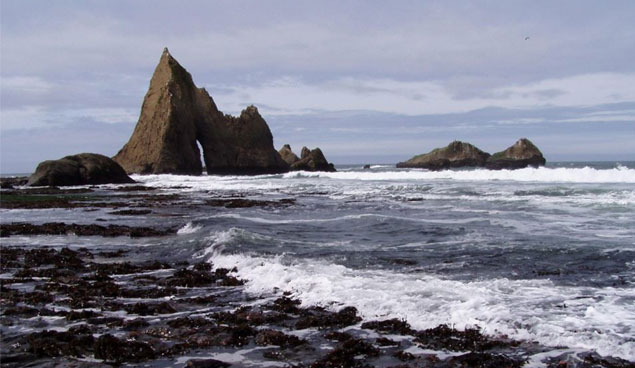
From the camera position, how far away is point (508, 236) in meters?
13.1

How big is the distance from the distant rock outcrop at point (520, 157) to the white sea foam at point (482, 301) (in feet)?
241

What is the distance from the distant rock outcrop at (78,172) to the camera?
3928 cm

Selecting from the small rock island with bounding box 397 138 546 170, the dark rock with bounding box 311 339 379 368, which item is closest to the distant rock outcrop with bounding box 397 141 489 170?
the small rock island with bounding box 397 138 546 170

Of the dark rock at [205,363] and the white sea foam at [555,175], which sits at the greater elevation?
the white sea foam at [555,175]

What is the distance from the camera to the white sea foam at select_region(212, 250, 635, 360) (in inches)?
229

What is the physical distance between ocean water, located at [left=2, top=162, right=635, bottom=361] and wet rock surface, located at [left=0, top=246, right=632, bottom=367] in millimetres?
416

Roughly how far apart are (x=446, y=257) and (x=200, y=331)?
598 centimetres

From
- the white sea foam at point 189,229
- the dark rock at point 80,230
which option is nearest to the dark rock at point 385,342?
the white sea foam at point 189,229

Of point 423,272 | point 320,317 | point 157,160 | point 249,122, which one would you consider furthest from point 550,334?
point 249,122

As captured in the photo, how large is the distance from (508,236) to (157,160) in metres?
52.1

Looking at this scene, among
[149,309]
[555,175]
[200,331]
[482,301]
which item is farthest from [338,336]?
[555,175]

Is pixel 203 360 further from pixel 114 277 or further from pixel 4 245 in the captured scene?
pixel 4 245

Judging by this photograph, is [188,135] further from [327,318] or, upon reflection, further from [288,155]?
[327,318]

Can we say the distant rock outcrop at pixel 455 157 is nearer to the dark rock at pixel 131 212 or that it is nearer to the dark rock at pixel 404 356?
the dark rock at pixel 131 212
